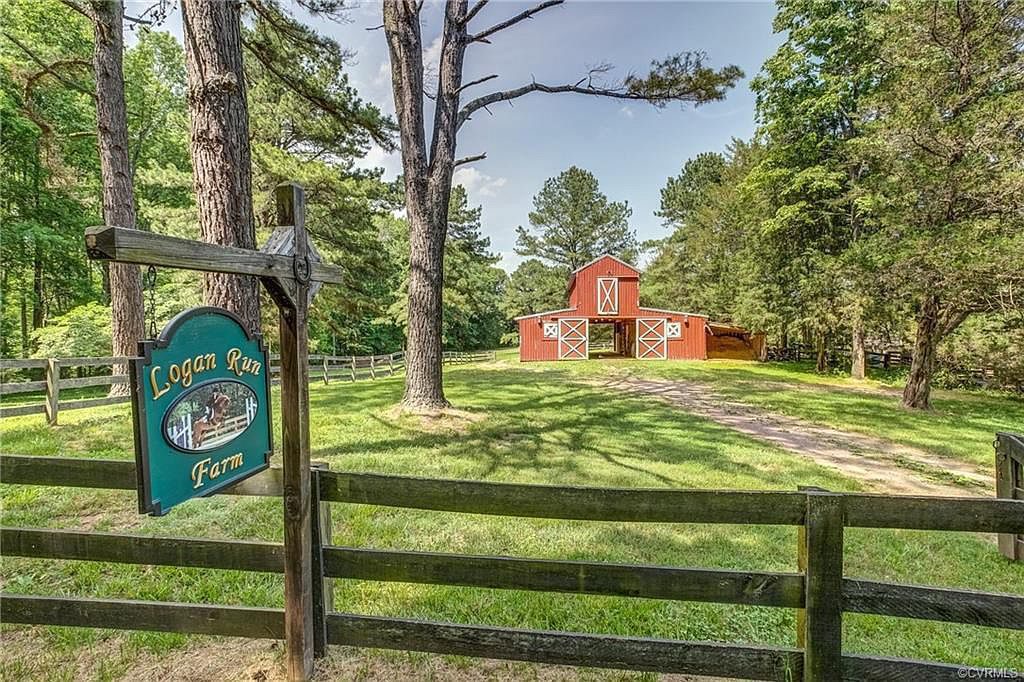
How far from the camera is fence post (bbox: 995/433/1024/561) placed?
3.46 m

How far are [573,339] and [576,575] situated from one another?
22.9m

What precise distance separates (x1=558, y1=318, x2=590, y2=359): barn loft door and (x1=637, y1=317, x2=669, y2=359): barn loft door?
2.98 meters

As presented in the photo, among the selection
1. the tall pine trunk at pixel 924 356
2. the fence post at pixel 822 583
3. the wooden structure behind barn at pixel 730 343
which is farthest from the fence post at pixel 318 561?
the wooden structure behind barn at pixel 730 343

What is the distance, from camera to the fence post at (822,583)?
71.7 inches

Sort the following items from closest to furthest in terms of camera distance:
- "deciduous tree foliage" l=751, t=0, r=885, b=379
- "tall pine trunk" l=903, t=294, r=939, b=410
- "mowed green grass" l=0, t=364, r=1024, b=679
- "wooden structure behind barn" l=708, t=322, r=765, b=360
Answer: "mowed green grass" l=0, t=364, r=1024, b=679 → "tall pine trunk" l=903, t=294, r=939, b=410 → "deciduous tree foliage" l=751, t=0, r=885, b=379 → "wooden structure behind barn" l=708, t=322, r=765, b=360

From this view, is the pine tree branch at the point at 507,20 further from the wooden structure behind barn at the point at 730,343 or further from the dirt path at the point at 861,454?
the wooden structure behind barn at the point at 730,343

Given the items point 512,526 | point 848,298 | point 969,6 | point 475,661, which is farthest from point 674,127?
point 475,661

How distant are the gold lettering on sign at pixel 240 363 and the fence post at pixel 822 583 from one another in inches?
94.2

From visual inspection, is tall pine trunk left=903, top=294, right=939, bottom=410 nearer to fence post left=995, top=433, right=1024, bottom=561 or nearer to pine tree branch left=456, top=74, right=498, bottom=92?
fence post left=995, top=433, right=1024, bottom=561

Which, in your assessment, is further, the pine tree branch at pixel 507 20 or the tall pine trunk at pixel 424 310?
the tall pine trunk at pixel 424 310

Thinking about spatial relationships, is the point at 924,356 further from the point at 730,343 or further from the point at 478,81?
the point at 730,343

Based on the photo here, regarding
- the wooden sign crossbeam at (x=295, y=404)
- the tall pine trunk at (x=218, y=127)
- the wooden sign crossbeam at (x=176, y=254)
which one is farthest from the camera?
the tall pine trunk at (x=218, y=127)

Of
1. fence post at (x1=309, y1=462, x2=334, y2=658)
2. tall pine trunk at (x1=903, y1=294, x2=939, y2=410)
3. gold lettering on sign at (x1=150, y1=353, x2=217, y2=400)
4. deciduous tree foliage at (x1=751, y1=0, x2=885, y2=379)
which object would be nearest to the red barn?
deciduous tree foliage at (x1=751, y1=0, x2=885, y2=379)

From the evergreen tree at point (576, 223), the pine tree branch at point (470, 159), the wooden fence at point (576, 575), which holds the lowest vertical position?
the wooden fence at point (576, 575)
